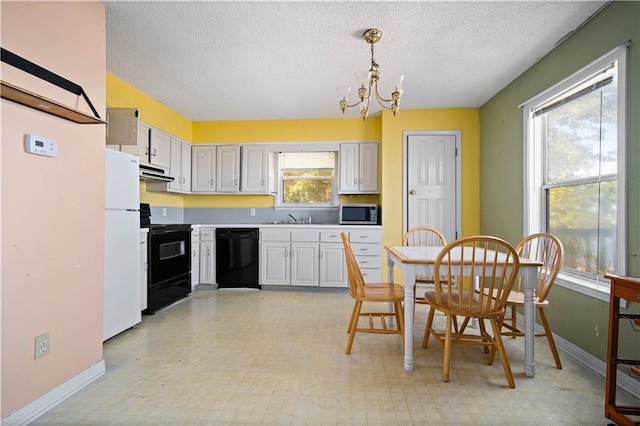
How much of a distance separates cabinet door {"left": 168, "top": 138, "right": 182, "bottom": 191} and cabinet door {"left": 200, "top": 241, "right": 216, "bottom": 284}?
857mm

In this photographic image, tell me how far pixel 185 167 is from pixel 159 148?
726 millimetres

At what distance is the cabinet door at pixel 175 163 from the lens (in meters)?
4.01

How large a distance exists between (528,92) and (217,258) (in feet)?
13.3

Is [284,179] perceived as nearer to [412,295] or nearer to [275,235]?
[275,235]

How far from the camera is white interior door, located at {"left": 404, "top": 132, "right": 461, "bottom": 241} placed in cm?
408

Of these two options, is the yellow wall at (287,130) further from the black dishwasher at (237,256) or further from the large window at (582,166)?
the large window at (582,166)

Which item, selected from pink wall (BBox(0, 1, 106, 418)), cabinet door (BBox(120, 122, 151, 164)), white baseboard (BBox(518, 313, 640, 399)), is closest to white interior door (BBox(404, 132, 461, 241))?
white baseboard (BBox(518, 313, 640, 399))

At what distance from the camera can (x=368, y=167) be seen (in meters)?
4.36

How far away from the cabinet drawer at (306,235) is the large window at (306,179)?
2.03ft

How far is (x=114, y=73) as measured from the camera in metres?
3.01

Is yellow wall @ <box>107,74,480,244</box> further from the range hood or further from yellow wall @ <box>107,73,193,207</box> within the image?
the range hood

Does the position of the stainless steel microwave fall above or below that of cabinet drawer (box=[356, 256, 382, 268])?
above

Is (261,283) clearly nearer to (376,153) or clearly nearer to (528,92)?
(376,153)

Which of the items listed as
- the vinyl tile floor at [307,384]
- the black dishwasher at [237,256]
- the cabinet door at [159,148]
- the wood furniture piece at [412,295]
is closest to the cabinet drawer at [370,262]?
the vinyl tile floor at [307,384]
